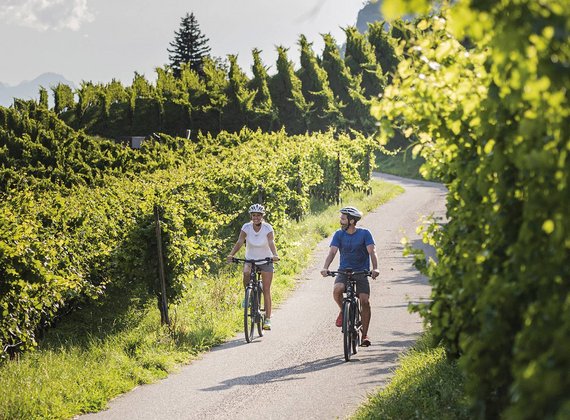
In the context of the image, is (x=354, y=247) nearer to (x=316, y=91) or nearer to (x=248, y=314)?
(x=248, y=314)

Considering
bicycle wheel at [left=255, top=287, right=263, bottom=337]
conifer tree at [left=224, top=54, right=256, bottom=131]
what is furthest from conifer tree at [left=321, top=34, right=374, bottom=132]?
bicycle wheel at [left=255, top=287, right=263, bottom=337]

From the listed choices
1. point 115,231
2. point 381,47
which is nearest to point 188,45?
point 381,47

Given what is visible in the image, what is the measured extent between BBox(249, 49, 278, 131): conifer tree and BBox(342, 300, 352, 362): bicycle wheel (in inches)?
1570

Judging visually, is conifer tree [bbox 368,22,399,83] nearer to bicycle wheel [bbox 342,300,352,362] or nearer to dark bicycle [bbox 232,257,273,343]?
dark bicycle [bbox 232,257,273,343]

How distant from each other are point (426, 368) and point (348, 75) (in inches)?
1868

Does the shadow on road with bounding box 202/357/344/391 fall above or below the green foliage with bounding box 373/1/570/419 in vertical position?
below

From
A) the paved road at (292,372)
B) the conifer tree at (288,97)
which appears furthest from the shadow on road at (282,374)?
the conifer tree at (288,97)

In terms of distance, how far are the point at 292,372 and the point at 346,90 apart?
47.6 metres

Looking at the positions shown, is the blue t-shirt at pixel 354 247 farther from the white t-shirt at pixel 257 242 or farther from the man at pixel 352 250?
the white t-shirt at pixel 257 242

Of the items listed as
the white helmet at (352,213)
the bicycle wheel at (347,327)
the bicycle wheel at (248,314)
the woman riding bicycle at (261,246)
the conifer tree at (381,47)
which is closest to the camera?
the bicycle wheel at (347,327)

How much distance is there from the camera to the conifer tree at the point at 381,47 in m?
59.9

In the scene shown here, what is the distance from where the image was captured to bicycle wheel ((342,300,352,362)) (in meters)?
10.9

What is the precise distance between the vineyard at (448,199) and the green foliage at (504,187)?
10 millimetres

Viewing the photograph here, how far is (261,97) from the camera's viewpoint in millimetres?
52656
